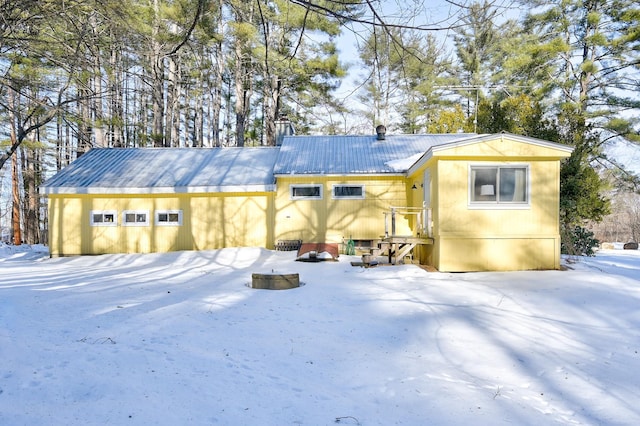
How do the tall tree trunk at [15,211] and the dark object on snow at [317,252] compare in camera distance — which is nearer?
the dark object on snow at [317,252]

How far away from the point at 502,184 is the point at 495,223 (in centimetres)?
99

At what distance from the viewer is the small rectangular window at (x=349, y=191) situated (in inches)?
503

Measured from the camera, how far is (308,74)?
19875 mm

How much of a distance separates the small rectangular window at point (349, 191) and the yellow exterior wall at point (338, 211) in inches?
5.7

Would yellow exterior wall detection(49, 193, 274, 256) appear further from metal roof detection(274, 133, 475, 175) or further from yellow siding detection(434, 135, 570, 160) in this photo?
yellow siding detection(434, 135, 570, 160)

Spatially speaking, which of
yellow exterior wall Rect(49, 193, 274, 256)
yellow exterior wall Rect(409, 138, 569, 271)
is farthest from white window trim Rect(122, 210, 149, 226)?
yellow exterior wall Rect(409, 138, 569, 271)

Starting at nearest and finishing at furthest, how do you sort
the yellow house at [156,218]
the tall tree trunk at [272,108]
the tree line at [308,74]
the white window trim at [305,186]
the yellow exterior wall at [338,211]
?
1. the tree line at [308,74]
2. the yellow exterior wall at [338,211]
3. the white window trim at [305,186]
4. the yellow house at [156,218]
5. the tall tree trunk at [272,108]

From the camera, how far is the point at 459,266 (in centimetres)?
877

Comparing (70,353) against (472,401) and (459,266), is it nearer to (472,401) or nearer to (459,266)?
(472,401)

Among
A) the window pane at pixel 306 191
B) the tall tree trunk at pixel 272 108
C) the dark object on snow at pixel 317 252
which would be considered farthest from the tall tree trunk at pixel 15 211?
the dark object on snow at pixel 317 252

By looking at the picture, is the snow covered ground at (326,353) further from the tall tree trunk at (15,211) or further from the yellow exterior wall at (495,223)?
the tall tree trunk at (15,211)

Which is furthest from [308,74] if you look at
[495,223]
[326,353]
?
[326,353]

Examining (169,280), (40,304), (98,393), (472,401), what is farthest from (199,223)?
(472,401)

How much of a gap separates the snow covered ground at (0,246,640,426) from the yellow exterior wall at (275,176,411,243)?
5.22 m
